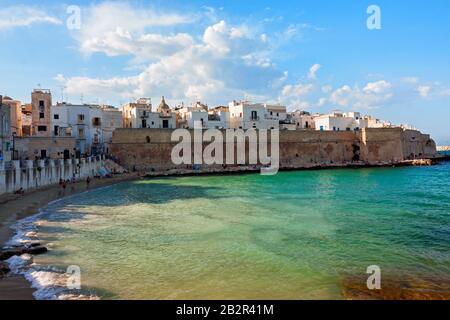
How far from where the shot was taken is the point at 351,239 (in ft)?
34.6

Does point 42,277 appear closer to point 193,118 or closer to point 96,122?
point 96,122

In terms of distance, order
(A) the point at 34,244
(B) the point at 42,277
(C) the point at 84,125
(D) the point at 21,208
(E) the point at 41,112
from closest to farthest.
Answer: (B) the point at 42,277, (A) the point at 34,244, (D) the point at 21,208, (E) the point at 41,112, (C) the point at 84,125

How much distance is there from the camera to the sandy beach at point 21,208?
20.8 ft

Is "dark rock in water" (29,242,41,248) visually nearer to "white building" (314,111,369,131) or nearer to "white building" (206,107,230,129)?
"white building" (206,107,230,129)

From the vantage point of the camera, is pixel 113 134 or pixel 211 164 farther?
pixel 211 164

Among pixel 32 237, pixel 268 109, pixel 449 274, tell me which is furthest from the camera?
pixel 268 109

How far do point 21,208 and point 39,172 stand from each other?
6.37 metres

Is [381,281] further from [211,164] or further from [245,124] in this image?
[245,124]

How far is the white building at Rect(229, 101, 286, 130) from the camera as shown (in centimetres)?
4669

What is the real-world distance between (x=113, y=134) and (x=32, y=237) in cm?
2774

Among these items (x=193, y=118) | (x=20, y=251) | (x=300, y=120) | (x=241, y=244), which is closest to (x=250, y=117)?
(x=193, y=118)

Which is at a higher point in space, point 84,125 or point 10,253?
point 84,125

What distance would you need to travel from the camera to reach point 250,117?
47156mm

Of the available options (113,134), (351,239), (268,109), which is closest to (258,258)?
(351,239)
